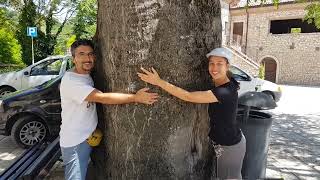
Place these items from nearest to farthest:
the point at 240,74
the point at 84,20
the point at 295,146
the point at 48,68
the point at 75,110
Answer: the point at 75,110 < the point at 295,146 < the point at 48,68 < the point at 240,74 < the point at 84,20

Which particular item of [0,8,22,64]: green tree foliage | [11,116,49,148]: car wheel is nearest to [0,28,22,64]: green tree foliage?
[0,8,22,64]: green tree foliage

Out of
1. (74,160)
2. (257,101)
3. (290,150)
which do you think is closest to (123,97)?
(74,160)

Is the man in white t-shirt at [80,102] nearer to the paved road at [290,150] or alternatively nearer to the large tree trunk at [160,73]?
the large tree trunk at [160,73]

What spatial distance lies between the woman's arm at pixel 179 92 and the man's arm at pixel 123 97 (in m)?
0.11

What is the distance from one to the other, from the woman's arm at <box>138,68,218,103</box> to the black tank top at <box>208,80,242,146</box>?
7 centimetres

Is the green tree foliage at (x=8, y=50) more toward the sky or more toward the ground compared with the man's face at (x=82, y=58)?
more toward the sky

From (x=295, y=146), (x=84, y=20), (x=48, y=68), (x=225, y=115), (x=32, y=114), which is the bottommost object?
(x=295, y=146)

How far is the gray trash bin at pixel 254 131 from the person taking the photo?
13.3ft

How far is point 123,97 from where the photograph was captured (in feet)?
9.83

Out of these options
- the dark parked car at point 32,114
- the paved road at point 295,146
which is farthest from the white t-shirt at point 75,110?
the dark parked car at point 32,114

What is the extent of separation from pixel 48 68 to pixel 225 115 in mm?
9359

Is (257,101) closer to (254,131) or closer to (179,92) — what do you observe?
(254,131)

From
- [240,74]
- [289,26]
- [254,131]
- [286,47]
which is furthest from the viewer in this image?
[289,26]

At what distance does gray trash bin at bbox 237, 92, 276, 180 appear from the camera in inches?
160
